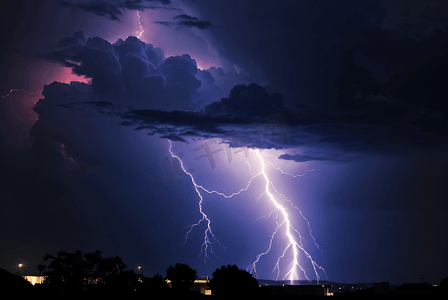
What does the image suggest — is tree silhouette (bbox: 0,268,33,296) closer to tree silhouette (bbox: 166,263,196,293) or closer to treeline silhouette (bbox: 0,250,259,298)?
treeline silhouette (bbox: 0,250,259,298)

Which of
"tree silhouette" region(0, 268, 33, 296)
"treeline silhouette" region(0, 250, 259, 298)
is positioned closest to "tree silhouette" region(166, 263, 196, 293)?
"treeline silhouette" region(0, 250, 259, 298)

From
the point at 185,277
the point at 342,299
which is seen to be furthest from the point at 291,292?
the point at 185,277

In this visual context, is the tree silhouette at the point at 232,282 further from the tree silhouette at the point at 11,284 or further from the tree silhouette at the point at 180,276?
the tree silhouette at the point at 11,284

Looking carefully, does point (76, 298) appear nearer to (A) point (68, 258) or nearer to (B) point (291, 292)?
(A) point (68, 258)

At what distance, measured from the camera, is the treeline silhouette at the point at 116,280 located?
34.8 meters

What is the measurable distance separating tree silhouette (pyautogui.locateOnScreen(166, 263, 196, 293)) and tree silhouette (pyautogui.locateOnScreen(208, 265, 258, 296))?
2.24 m

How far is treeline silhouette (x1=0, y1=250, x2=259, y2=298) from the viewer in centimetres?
3481

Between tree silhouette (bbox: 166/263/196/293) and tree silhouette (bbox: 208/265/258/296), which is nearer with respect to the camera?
tree silhouette (bbox: 208/265/258/296)

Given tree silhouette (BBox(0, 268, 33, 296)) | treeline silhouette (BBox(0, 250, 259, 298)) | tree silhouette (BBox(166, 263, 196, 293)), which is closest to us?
tree silhouette (BBox(0, 268, 33, 296))

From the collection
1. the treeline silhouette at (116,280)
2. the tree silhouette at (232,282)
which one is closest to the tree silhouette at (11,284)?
the treeline silhouette at (116,280)

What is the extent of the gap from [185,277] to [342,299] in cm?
1631

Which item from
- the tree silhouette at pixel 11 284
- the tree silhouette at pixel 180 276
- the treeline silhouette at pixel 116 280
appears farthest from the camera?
the tree silhouette at pixel 180 276

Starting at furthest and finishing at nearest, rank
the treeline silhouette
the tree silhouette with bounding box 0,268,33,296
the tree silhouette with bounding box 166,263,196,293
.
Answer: the tree silhouette with bounding box 166,263,196,293, the treeline silhouette, the tree silhouette with bounding box 0,268,33,296

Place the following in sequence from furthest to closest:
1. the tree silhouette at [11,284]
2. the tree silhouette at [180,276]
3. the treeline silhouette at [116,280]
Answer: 1. the tree silhouette at [180,276]
2. the treeline silhouette at [116,280]
3. the tree silhouette at [11,284]
